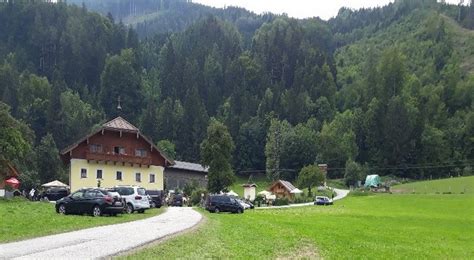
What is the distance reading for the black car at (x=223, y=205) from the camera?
2056 inches

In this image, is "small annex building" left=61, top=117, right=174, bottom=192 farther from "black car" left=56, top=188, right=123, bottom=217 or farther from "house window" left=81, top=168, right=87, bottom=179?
"black car" left=56, top=188, right=123, bottom=217

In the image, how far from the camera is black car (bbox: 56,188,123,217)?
3603 cm

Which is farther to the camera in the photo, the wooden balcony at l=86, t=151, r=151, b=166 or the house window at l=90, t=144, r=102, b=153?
the house window at l=90, t=144, r=102, b=153

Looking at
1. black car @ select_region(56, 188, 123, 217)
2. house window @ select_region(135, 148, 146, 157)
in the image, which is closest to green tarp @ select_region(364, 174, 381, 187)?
house window @ select_region(135, 148, 146, 157)

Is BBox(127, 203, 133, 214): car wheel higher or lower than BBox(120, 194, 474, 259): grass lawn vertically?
higher

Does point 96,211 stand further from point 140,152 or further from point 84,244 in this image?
point 140,152

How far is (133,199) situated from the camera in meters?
44.0

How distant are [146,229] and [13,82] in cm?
15435

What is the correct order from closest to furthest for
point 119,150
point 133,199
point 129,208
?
point 129,208
point 133,199
point 119,150

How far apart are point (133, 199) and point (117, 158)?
123 feet

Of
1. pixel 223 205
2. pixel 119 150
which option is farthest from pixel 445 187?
pixel 223 205

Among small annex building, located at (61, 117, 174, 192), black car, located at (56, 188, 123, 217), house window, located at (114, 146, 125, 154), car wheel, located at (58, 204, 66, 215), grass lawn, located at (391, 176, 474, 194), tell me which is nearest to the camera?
black car, located at (56, 188, 123, 217)

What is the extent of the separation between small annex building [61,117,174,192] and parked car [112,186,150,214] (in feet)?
108

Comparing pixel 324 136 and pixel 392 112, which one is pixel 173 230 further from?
pixel 392 112
